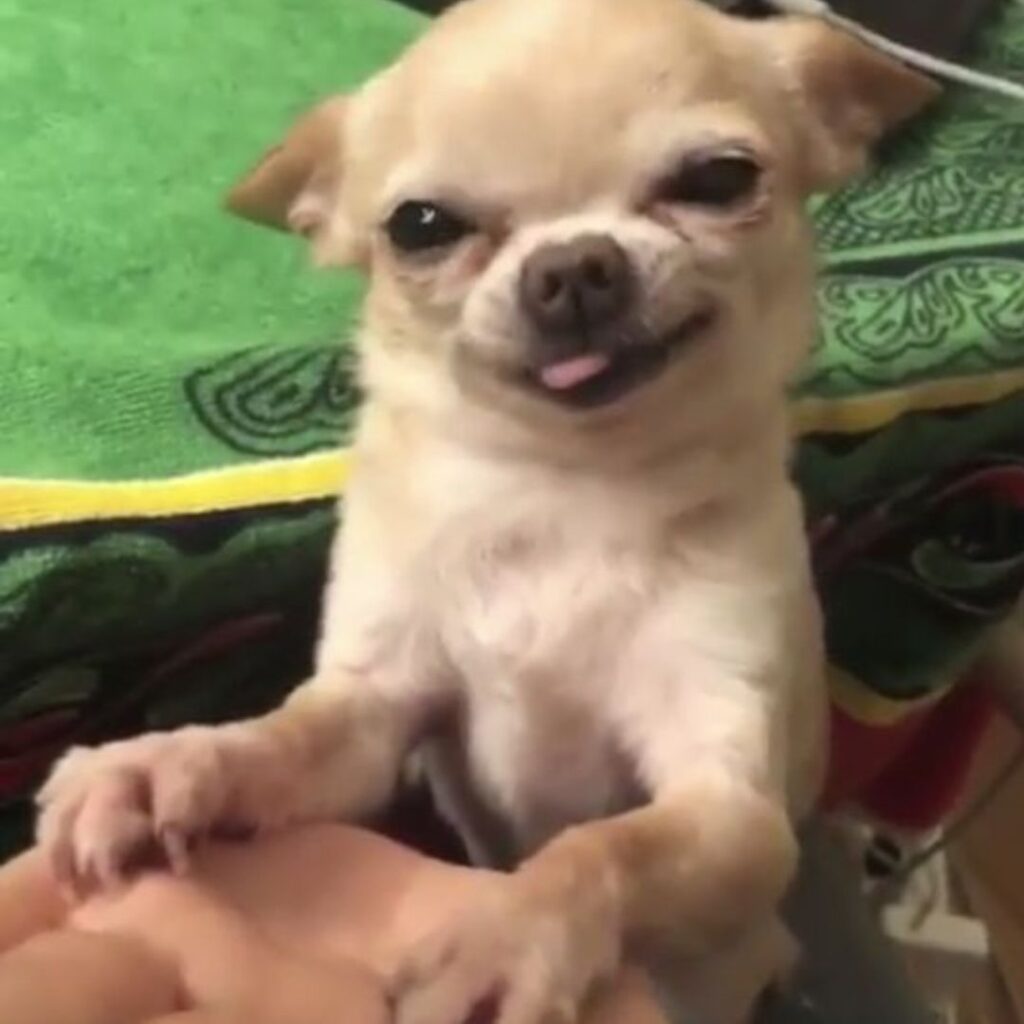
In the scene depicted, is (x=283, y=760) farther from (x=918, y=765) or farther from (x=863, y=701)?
(x=918, y=765)

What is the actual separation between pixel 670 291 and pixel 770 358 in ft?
0.30

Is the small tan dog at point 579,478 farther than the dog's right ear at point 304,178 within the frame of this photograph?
No

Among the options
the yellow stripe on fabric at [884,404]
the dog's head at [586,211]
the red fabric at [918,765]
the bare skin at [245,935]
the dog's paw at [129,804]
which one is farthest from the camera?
the red fabric at [918,765]

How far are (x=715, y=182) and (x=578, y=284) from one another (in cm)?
8

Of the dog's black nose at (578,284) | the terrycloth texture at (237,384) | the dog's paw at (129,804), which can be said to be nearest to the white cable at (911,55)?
→ the terrycloth texture at (237,384)

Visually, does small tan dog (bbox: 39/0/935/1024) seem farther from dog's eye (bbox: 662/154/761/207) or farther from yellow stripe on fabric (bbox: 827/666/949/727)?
yellow stripe on fabric (bbox: 827/666/949/727)

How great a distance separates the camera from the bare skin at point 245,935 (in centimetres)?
56

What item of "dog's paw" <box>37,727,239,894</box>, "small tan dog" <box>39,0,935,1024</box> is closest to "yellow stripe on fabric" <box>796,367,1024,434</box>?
"small tan dog" <box>39,0,935,1024</box>

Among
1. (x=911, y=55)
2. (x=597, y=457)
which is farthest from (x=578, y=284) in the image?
(x=911, y=55)

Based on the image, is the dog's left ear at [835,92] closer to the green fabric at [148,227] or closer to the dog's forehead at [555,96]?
the dog's forehead at [555,96]

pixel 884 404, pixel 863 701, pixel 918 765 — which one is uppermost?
pixel 884 404

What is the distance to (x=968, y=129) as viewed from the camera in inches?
47.9

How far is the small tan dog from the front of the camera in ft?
2.55

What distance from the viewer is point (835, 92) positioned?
0.91m
